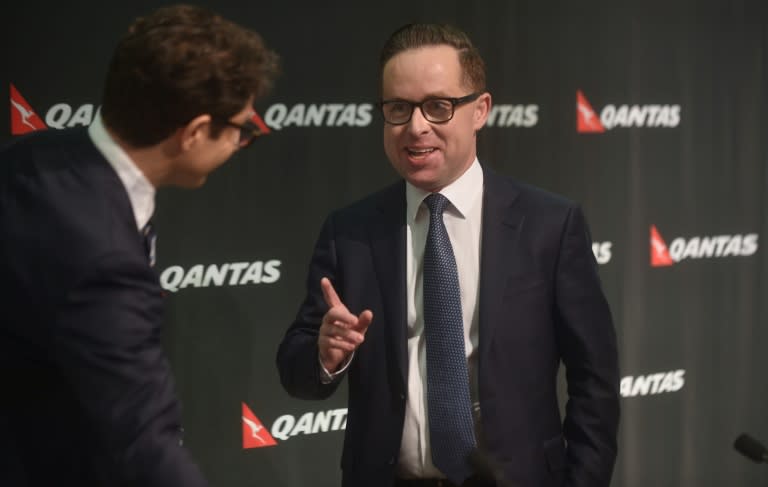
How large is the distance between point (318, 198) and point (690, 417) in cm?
203

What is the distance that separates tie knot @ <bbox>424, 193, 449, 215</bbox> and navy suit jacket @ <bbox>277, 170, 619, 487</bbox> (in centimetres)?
9

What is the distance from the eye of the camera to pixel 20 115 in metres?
2.74

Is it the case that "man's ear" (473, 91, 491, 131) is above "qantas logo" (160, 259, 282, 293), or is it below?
above

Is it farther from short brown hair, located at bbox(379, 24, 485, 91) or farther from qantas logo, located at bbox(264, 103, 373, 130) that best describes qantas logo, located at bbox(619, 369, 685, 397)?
short brown hair, located at bbox(379, 24, 485, 91)

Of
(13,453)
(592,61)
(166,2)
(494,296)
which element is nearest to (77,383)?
(13,453)

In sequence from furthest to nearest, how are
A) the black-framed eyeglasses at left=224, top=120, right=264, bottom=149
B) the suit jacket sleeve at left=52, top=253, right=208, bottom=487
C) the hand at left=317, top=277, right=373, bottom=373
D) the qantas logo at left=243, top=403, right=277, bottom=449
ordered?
1. the qantas logo at left=243, top=403, right=277, bottom=449
2. the hand at left=317, top=277, right=373, bottom=373
3. the black-framed eyeglasses at left=224, top=120, right=264, bottom=149
4. the suit jacket sleeve at left=52, top=253, right=208, bottom=487

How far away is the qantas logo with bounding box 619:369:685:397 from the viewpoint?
3809 mm

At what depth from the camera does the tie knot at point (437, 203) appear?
201 centimetres

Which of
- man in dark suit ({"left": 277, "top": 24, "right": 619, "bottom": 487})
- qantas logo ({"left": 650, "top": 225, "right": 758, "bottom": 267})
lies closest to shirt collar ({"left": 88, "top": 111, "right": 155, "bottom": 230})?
man in dark suit ({"left": 277, "top": 24, "right": 619, "bottom": 487})

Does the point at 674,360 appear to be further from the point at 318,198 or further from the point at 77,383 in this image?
the point at 77,383

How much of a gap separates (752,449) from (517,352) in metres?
0.52

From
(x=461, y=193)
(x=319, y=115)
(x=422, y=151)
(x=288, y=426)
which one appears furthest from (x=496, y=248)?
(x=288, y=426)

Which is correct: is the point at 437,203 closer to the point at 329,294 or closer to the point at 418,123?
the point at 418,123

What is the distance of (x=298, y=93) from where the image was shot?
10.1 feet
